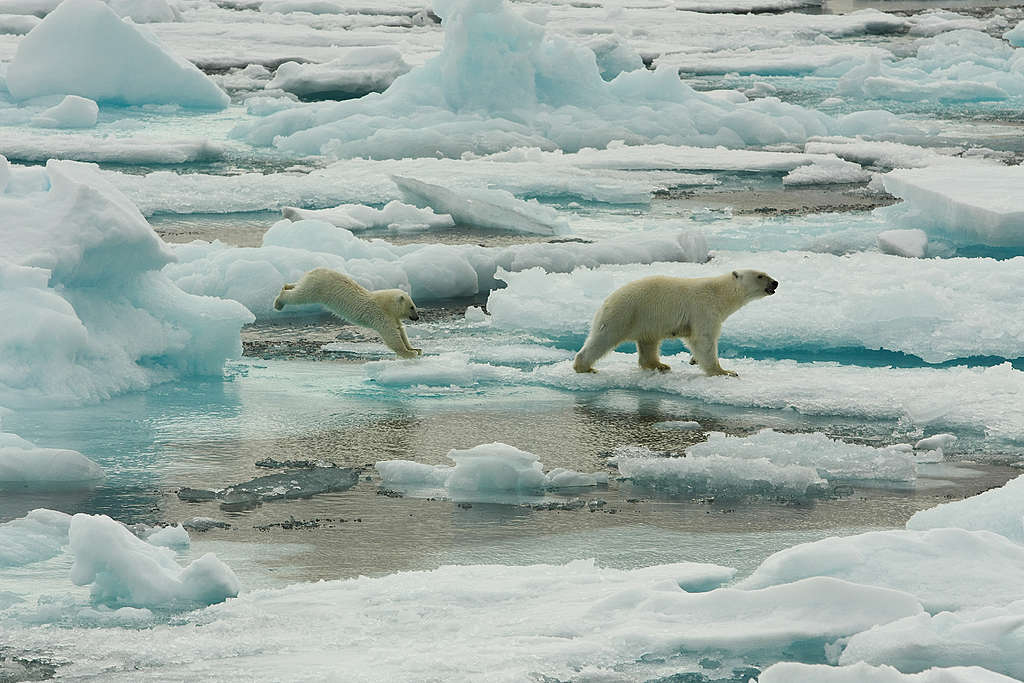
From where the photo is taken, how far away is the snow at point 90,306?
20.0 feet

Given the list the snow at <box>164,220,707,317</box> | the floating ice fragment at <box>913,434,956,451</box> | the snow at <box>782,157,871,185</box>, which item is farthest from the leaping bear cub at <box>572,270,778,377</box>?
the snow at <box>782,157,871,185</box>

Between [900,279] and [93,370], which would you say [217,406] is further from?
[900,279]

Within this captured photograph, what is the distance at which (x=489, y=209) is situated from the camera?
11.1 metres

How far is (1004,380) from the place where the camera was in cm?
643

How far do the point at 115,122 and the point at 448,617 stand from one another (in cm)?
1483

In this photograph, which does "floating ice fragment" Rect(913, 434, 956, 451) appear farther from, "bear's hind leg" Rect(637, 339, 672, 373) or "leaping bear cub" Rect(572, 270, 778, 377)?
"bear's hind leg" Rect(637, 339, 672, 373)

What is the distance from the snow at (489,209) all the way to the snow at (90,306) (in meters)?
4.40

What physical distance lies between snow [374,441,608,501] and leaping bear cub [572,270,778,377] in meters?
1.53

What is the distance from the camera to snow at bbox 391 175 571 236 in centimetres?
1107

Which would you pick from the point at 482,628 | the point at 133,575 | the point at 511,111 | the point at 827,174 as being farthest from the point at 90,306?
the point at 511,111

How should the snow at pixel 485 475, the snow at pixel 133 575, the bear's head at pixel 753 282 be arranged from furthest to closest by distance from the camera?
1. the bear's head at pixel 753 282
2. the snow at pixel 485 475
3. the snow at pixel 133 575

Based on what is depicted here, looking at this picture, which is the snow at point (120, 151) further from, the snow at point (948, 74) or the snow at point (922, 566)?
the snow at point (922, 566)

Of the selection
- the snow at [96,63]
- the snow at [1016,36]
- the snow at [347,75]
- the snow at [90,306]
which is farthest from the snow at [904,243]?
the snow at [1016,36]

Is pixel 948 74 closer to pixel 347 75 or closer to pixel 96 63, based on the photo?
pixel 347 75
